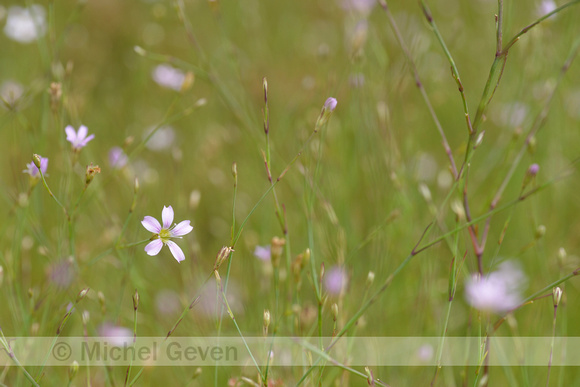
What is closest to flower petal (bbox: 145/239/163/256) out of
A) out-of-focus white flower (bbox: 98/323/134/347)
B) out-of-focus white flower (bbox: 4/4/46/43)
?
out-of-focus white flower (bbox: 98/323/134/347)

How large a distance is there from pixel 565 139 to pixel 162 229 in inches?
66.2

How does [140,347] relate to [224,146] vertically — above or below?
below

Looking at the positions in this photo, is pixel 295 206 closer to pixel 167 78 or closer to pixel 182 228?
pixel 167 78

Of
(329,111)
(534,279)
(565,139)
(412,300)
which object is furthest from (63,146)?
(565,139)

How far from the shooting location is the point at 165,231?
2.73ft

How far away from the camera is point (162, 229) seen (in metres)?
0.80

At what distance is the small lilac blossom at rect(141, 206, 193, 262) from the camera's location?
76cm

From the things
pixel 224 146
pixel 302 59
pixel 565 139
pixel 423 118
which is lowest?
pixel 565 139

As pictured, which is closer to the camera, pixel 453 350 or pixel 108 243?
pixel 453 350

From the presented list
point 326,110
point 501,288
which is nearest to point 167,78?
point 326,110

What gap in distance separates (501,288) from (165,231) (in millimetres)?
854

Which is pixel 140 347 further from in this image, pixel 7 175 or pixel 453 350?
pixel 7 175

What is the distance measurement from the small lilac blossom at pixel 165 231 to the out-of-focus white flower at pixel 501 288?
489mm

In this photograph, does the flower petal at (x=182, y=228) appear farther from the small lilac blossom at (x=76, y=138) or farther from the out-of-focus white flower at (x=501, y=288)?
the out-of-focus white flower at (x=501, y=288)
